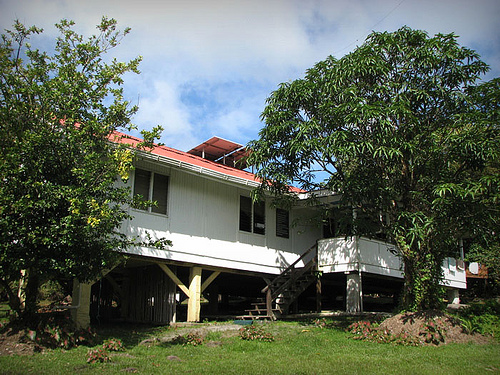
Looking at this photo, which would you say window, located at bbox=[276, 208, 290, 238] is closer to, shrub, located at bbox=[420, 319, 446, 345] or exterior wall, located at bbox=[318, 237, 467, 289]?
exterior wall, located at bbox=[318, 237, 467, 289]

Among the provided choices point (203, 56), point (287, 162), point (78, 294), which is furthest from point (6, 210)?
point (287, 162)

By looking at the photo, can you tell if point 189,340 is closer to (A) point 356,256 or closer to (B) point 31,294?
(B) point 31,294

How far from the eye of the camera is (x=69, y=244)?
901 cm

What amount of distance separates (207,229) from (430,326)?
7099mm

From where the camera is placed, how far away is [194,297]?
14141mm

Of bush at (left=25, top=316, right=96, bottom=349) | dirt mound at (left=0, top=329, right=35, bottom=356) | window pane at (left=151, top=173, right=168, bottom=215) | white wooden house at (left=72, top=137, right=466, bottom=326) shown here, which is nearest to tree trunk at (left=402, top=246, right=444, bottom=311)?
white wooden house at (left=72, top=137, right=466, bottom=326)

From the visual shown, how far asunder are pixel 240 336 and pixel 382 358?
356cm

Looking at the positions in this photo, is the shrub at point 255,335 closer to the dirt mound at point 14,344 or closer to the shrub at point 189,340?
the shrub at point 189,340

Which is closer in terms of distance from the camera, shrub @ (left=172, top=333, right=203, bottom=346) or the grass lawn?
the grass lawn

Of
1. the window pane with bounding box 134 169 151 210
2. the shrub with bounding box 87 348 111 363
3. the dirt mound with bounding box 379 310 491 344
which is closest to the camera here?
the shrub with bounding box 87 348 111 363

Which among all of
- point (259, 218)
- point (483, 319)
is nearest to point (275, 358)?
point (483, 319)

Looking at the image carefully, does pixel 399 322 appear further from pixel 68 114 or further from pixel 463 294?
pixel 463 294

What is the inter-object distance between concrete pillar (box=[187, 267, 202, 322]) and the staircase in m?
1.66

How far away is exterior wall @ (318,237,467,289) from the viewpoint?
15.2 metres
